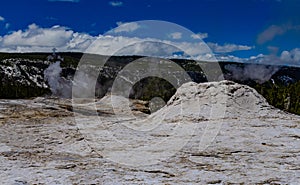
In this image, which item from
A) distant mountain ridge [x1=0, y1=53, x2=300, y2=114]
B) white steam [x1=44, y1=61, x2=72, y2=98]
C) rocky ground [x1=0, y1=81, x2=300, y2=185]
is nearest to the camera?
rocky ground [x1=0, y1=81, x2=300, y2=185]

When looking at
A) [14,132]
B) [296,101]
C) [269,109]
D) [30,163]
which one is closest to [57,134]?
[14,132]

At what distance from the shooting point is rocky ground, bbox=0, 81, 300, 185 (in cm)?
764

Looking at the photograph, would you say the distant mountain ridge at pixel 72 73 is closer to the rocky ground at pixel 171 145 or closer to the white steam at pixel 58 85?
the white steam at pixel 58 85

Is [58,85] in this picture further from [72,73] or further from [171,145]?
[72,73]

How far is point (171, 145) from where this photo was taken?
35.2 feet

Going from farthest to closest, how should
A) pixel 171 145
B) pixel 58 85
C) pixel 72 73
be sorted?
pixel 72 73 → pixel 58 85 → pixel 171 145

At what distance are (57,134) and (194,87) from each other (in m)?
7.06

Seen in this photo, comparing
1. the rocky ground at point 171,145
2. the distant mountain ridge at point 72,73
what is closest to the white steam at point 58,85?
the distant mountain ridge at point 72,73

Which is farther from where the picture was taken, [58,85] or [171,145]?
[58,85]

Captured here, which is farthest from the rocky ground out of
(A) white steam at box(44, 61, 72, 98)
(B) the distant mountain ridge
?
(B) the distant mountain ridge

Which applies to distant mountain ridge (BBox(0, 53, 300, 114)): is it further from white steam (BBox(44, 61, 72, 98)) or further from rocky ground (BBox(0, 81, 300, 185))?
rocky ground (BBox(0, 81, 300, 185))

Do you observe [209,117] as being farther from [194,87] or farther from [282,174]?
[282,174]

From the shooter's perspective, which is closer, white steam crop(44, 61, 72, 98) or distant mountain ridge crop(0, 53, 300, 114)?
white steam crop(44, 61, 72, 98)

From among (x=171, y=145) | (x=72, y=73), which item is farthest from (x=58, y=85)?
(x=72, y=73)
